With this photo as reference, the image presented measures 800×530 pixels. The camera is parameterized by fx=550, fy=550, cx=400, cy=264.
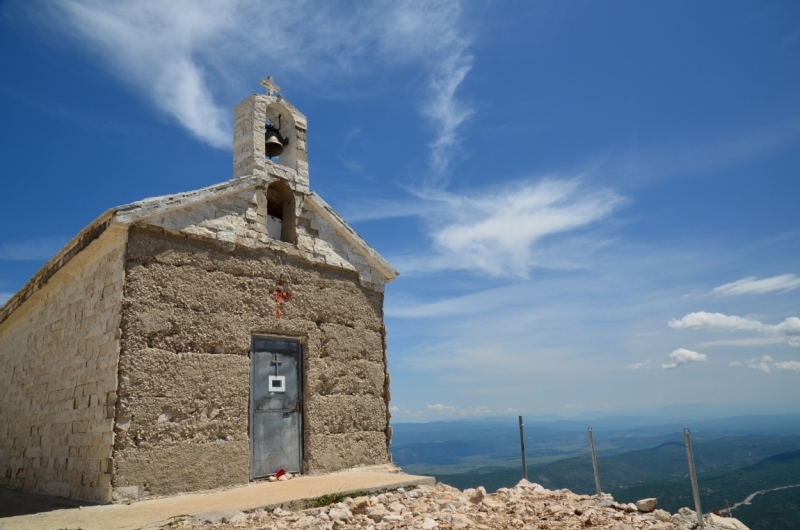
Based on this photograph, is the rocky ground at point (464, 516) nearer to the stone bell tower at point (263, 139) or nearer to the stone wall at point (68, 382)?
the stone wall at point (68, 382)

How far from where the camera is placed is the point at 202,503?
6.41 meters

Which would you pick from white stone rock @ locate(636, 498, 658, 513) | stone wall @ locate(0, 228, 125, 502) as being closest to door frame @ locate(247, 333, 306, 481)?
stone wall @ locate(0, 228, 125, 502)

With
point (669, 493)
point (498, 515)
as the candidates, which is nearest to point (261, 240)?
point (498, 515)

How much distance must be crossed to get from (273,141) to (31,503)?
21.1 feet

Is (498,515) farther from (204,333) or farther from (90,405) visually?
(90,405)

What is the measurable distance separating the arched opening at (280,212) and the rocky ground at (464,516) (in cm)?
447

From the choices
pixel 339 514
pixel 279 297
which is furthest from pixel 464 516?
pixel 279 297

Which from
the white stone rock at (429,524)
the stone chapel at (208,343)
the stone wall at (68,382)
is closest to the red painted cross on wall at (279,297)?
the stone chapel at (208,343)

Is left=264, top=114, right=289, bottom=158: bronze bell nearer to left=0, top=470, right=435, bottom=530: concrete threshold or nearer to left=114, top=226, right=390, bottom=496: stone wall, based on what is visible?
left=114, top=226, right=390, bottom=496: stone wall

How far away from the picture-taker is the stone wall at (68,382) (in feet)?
23.1

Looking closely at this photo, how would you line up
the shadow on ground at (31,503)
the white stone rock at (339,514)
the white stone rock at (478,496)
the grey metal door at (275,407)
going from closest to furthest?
the white stone rock at (339,514), the shadow on ground at (31,503), the white stone rock at (478,496), the grey metal door at (275,407)

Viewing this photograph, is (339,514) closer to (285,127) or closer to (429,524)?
(429,524)

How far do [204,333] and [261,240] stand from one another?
1.73m

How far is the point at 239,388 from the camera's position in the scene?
789 cm
